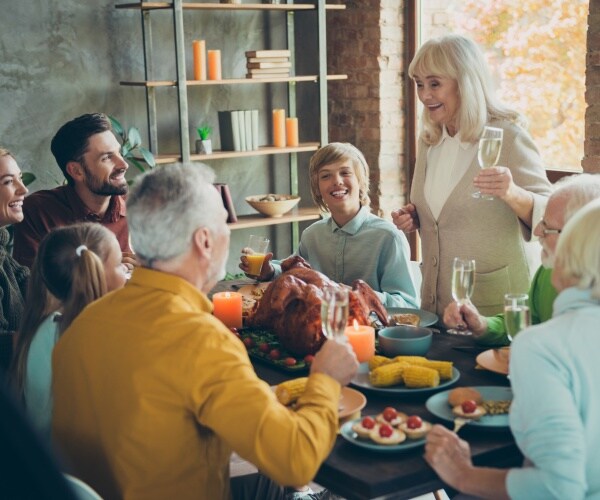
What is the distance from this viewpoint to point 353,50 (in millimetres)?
5691

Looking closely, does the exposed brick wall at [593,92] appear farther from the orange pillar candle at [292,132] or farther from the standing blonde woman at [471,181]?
the orange pillar candle at [292,132]

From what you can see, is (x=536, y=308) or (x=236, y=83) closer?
(x=536, y=308)

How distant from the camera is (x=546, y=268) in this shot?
241cm

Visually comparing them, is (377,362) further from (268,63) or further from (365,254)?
(268,63)

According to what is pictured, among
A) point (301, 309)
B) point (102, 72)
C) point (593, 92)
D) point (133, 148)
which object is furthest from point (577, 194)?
point (102, 72)

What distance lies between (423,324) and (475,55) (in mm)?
972

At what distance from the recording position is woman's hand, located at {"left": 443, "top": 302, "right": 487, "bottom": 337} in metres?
2.39

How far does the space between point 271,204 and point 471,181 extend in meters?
2.50

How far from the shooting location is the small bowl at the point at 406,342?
2.36m

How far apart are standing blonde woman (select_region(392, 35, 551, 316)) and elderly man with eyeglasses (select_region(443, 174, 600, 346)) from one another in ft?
1.74

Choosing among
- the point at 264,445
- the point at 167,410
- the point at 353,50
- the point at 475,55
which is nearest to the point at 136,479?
the point at 167,410

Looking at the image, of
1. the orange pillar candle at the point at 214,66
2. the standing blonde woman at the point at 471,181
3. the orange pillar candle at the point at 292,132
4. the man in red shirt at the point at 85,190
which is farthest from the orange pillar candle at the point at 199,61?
the standing blonde woman at the point at 471,181

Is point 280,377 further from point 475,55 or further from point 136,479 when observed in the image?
point 475,55

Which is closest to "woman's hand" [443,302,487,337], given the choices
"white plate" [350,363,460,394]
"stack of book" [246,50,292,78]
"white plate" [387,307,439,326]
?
"white plate" [350,363,460,394]
